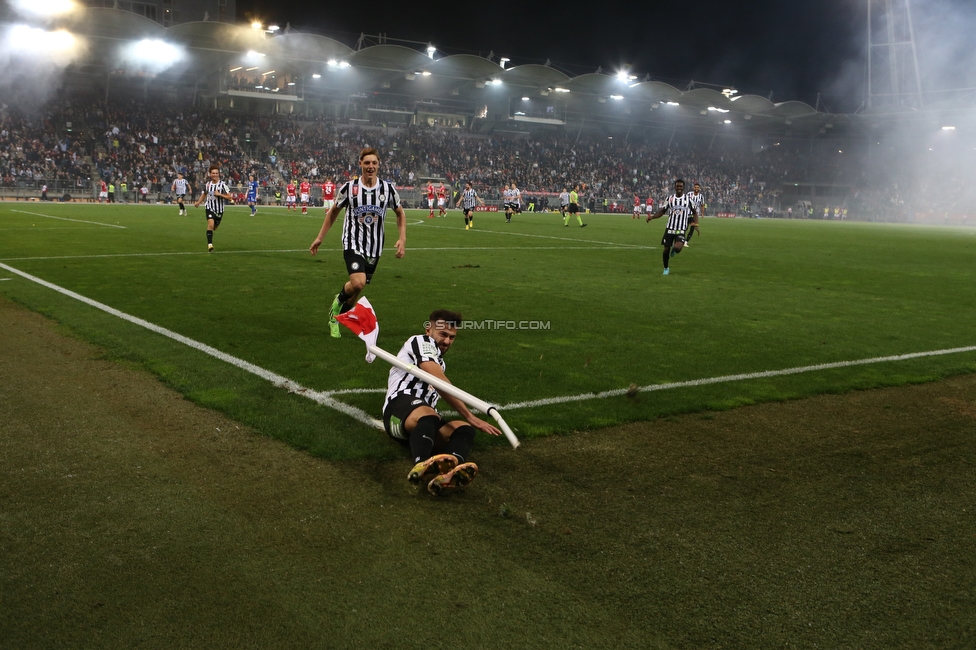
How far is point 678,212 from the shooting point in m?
17.4

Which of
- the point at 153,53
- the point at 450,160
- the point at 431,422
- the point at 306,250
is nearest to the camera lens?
the point at 431,422

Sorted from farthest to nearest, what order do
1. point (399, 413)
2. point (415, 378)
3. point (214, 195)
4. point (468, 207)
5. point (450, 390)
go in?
→ point (468, 207) → point (214, 195) → point (415, 378) → point (399, 413) → point (450, 390)

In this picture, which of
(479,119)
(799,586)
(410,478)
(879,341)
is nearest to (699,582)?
(799,586)

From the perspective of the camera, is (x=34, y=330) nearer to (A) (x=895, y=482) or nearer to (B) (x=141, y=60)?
(A) (x=895, y=482)

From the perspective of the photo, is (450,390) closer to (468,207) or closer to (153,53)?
(468,207)

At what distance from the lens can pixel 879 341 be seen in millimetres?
9844

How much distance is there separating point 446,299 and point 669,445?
7.03 metres

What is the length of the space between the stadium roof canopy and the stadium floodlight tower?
3924 mm

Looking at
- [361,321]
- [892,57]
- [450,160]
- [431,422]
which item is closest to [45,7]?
[450,160]

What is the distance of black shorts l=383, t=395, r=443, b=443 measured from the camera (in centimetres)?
511

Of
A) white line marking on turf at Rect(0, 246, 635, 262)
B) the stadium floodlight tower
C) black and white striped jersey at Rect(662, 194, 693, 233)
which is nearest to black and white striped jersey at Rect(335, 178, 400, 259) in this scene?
black and white striped jersey at Rect(662, 194, 693, 233)

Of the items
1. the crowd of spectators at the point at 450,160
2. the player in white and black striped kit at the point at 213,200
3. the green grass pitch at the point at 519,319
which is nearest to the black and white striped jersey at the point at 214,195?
the player in white and black striped kit at the point at 213,200

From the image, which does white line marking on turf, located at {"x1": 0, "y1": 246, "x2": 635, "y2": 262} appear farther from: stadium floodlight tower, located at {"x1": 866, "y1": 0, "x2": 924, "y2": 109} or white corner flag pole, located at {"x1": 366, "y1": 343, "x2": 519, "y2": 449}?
stadium floodlight tower, located at {"x1": 866, "y1": 0, "x2": 924, "y2": 109}

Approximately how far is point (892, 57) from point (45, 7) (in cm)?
5918
